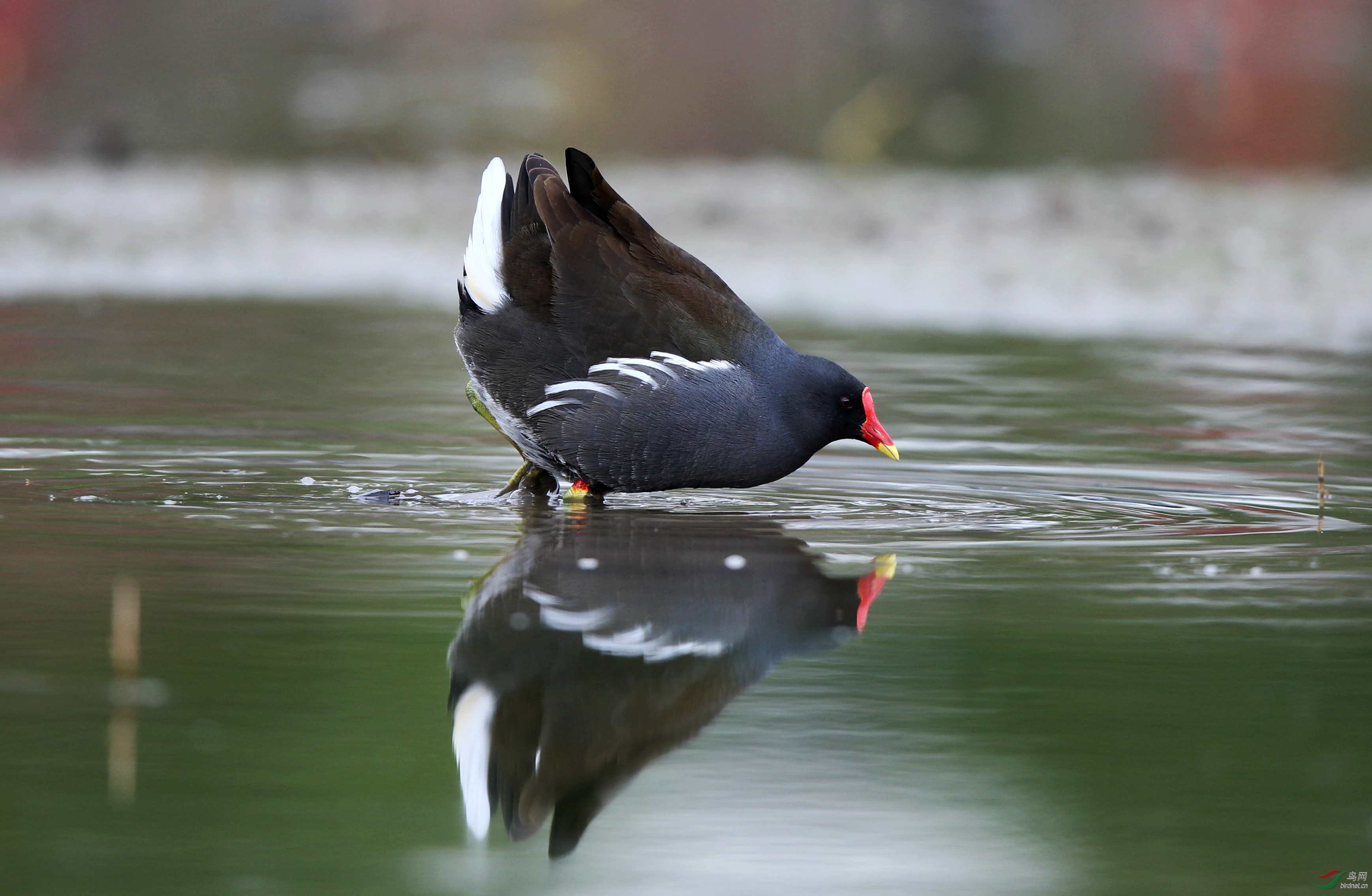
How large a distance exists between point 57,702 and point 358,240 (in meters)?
11.6

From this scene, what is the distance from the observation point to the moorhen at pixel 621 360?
643 centimetres

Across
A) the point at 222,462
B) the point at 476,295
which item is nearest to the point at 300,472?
Answer: the point at 222,462

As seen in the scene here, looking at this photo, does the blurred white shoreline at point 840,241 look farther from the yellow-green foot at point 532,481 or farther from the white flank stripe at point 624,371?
the white flank stripe at point 624,371

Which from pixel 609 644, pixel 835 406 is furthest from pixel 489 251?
pixel 609 644

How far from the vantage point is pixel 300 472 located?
704cm

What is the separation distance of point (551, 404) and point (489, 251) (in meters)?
0.63

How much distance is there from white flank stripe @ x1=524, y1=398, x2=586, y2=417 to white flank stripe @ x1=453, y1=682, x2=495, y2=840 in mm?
2415

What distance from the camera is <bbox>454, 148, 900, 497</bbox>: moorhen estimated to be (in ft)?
21.1

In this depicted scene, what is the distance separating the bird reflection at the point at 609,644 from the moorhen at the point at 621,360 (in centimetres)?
23

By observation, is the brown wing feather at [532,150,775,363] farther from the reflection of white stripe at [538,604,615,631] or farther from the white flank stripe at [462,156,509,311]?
the reflection of white stripe at [538,604,615,631]

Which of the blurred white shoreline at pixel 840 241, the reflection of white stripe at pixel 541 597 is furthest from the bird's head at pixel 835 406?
the blurred white shoreline at pixel 840 241

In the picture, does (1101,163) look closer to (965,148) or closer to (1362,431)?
(965,148)

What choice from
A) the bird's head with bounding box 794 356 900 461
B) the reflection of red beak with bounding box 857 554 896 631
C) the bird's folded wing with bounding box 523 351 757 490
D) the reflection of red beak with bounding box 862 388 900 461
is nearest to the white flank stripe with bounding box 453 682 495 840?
the reflection of red beak with bounding box 857 554 896 631

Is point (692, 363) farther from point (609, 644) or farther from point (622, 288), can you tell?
point (609, 644)
